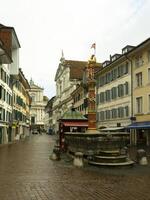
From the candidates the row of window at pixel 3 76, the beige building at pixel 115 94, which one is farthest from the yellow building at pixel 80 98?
the row of window at pixel 3 76

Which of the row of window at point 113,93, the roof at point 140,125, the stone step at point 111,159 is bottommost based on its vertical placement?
the stone step at point 111,159

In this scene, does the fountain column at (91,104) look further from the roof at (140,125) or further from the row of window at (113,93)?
the row of window at (113,93)

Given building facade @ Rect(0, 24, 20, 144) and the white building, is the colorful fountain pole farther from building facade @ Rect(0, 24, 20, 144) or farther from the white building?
the white building

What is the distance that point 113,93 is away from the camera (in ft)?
156

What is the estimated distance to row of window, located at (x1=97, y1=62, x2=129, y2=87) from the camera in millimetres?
44094

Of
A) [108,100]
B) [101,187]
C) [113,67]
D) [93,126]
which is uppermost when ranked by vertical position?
[113,67]

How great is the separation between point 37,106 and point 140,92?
370 feet

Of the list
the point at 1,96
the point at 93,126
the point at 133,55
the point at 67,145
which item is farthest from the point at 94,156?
the point at 1,96

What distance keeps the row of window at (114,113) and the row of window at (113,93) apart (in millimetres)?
1732

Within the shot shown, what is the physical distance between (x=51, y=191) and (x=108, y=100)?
1550 inches

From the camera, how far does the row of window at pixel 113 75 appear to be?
44.1m

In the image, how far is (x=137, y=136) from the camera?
41312 millimetres

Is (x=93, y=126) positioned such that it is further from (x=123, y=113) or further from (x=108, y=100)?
(x=108, y=100)

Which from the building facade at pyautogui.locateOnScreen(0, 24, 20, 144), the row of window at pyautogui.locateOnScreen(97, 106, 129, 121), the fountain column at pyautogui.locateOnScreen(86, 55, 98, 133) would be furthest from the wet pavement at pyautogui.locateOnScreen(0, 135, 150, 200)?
the building facade at pyautogui.locateOnScreen(0, 24, 20, 144)
